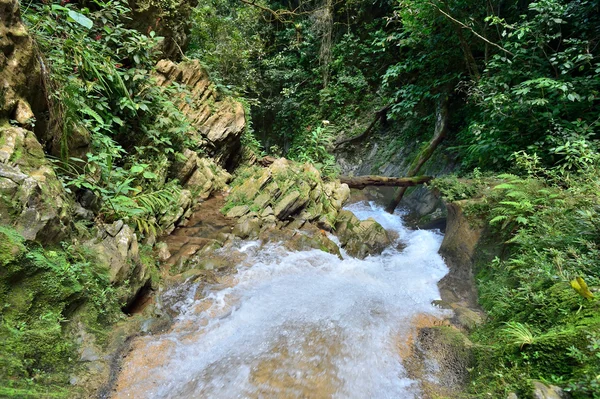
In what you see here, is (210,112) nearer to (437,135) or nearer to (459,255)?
(437,135)

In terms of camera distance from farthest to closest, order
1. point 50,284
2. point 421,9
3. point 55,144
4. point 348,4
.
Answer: point 348,4 → point 421,9 → point 55,144 → point 50,284

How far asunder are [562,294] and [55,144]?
241 inches

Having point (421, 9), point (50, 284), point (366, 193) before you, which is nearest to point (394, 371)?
point (50, 284)

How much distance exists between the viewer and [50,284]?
269 centimetres

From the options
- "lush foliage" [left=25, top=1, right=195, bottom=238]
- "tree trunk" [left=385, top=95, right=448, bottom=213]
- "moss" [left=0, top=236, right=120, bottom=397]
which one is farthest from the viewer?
"tree trunk" [left=385, top=95, right=448, bottom=213]

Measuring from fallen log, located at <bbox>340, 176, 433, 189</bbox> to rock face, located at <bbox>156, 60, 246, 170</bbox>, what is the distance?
3941 millimetres

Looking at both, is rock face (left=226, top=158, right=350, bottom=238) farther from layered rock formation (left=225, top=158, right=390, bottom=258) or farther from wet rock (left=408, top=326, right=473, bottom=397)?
wet rock (left=408, top=326, right=473, bottom=397)

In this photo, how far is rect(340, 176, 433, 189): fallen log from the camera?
9227 mm

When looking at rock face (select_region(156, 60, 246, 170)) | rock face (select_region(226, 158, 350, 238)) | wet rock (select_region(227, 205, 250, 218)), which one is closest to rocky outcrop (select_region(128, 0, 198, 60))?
rock face (select_region(156, 60, 246, 170))

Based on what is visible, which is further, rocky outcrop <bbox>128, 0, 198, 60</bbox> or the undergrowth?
rocky outcrop <bbox>128, 0, 198, 60</bbox>

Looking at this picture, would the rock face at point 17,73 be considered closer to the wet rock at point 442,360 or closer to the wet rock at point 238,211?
the wet rock at point 238,211

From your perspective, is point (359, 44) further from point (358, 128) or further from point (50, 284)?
point (50, 284)

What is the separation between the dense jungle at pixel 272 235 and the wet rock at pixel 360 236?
0.05m

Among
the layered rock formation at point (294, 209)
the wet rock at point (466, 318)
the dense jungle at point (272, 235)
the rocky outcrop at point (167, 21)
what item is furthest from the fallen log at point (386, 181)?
the rocky outcrop at point (167, 21)
